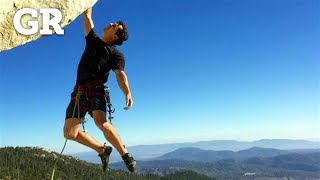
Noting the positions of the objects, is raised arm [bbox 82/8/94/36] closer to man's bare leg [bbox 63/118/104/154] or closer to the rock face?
the rock face

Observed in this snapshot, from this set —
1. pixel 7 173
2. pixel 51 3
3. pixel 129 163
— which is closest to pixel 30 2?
pixel 51 3

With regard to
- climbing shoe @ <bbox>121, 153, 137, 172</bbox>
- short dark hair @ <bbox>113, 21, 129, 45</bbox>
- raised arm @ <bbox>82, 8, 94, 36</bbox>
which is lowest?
climbing shoe @ <bbox>121, 153, 137, 172</bbox>

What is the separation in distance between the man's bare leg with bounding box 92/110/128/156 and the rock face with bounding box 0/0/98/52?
11.0ft

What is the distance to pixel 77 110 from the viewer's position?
8320mm

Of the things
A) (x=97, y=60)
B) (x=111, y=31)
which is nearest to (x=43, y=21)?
(x=111, y=31)

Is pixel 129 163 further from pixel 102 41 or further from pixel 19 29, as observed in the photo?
pixel 19 29

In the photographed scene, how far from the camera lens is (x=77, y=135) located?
827 centimetres

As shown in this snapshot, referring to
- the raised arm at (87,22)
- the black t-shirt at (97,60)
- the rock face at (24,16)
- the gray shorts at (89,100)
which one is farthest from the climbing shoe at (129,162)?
the rock face at (24,16)

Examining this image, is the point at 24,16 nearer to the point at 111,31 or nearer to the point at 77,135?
the point at 111,31

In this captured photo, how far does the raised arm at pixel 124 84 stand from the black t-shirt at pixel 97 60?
0.12 metres

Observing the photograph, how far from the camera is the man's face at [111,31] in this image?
8203mm

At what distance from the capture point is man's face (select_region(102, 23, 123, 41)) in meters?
8.20

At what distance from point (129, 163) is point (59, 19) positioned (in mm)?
4513

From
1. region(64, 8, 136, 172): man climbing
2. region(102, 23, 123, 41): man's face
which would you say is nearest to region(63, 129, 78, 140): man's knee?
region(64, 8, 136, 172): man climbing
